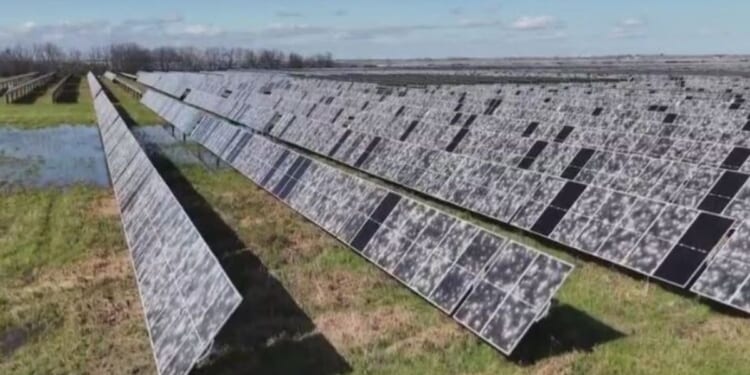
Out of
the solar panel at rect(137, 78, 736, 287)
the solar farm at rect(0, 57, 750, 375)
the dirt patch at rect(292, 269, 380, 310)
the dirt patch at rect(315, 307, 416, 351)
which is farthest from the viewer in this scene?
the solar panel at rect(137, 78, 736, 287)

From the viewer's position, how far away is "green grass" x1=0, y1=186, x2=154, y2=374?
32.7ft

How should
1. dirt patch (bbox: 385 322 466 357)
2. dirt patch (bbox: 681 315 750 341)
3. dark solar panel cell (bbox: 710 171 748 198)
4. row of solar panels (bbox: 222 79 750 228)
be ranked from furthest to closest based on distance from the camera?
1. row of solar panels (bbox: 222 79 750 228)
2. dark solar panel cell (bbox: 710 171 748 198)
3. dirt patch (bbox: 681 315 750 341)
4. dirt patch (bbox: 385 322 466 357)

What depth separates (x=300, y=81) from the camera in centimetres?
6788

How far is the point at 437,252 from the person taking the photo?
39.3 ft

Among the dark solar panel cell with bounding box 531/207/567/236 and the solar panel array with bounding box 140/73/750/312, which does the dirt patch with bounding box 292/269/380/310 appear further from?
the solar panel array with bounding box 140/73/750/312

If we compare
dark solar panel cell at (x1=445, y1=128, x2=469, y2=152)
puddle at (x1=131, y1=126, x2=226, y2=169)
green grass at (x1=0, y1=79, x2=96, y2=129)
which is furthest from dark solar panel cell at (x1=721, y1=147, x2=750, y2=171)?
green grass at (x1=0, y1=79, x2=96, y2=129)

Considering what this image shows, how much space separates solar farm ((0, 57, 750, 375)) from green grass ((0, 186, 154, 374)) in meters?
0.05

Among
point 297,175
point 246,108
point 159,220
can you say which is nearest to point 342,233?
point 159,220

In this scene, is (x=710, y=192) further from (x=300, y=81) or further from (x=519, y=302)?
(x=300, y=81)

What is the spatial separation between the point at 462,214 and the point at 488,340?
26.8ft

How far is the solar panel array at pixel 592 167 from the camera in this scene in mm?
12211

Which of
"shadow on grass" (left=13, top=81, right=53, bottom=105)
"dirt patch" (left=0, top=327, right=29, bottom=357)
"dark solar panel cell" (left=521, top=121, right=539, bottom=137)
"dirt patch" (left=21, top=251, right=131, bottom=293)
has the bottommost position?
"shadow on grass" (left=13, top=81, right=53, bottom=105)

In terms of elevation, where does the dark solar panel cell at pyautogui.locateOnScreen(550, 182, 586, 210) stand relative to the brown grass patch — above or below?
above

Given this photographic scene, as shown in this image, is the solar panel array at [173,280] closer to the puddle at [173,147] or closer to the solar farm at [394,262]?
the solar farm at [394,262]
